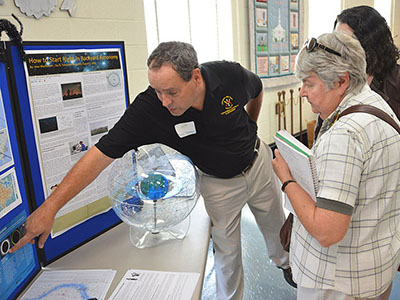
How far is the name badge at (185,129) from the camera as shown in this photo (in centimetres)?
152

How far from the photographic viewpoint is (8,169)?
106cm

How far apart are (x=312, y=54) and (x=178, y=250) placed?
33.6 inches

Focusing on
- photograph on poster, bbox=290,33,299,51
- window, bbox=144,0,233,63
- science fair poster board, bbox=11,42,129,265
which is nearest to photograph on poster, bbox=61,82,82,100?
science fair poster board, bbox=11,42,129,265

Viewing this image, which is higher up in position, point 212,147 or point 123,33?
point 123,33

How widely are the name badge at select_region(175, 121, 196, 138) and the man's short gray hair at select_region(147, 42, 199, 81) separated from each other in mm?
242

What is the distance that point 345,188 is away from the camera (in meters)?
0.94

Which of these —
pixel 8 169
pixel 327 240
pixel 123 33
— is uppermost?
pixel 123 33

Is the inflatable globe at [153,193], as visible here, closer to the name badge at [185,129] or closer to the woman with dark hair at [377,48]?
the name badge at [185,129]

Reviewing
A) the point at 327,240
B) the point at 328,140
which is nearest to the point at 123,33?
the point at 328,140

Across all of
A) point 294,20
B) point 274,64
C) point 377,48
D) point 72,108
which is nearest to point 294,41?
point 294,20

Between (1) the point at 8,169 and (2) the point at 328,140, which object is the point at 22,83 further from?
(2) the point at 328,140

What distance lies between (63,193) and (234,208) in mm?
876

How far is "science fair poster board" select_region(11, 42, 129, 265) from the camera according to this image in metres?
1.18

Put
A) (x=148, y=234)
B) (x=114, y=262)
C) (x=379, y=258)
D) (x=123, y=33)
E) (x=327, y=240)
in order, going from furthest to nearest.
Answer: (x=123, y=33)
(x=148, y=234)
(x=114, y=262)
(x=379, y=258)
(x=327, y=240)
